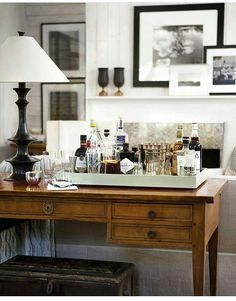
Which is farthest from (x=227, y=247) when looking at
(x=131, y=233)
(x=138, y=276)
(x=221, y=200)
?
(x=131, y=233)

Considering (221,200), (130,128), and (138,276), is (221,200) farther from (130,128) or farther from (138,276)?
(130,128)

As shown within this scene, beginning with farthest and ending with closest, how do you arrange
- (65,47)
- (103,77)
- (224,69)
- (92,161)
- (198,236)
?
(65,47), (103,77), (224,69), (92,161), (198,236)

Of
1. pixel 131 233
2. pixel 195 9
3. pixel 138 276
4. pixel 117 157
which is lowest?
pixel 138 276

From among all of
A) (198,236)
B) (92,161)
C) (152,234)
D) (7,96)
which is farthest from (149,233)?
(7,96)

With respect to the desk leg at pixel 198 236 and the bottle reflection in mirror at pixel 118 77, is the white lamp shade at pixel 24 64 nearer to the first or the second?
the desk leg at pixel 198 236

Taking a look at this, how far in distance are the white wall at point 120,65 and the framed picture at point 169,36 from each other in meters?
0.10

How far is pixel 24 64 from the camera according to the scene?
2.78 metres

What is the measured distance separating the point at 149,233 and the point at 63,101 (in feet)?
15.2

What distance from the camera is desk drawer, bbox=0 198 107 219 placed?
2477 millimetres

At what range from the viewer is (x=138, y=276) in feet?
10.0

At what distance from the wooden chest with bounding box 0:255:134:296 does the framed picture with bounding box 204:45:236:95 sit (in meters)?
3.39

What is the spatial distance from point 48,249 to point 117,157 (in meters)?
0.72

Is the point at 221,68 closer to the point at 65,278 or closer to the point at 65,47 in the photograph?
the point at 65,47

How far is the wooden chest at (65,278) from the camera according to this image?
8.41ft
